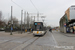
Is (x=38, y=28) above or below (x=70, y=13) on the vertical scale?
below

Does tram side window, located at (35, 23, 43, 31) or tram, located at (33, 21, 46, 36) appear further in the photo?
tram side window, located at (35, 23, 43, 31)

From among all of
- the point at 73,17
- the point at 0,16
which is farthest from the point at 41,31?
the point at 0,16

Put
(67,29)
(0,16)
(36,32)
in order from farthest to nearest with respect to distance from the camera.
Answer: (0,16)
(67,29)
(36,32)

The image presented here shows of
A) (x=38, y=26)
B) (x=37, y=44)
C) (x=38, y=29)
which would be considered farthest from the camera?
(x=38, y=26)

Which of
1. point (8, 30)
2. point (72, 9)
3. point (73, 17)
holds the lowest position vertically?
point (8, 30)

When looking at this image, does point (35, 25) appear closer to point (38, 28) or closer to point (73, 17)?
point (38, 28)

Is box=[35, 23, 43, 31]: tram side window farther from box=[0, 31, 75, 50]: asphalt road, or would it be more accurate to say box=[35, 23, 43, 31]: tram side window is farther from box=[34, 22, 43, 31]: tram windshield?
box=[0, 31, 75, 50]: asphalt road

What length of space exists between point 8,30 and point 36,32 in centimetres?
2275

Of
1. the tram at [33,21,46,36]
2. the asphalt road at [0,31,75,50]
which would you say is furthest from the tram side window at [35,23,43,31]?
the asphalt road at [0,31,75,50]

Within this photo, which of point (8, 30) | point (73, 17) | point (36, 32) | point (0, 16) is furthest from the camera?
point (0, 16)

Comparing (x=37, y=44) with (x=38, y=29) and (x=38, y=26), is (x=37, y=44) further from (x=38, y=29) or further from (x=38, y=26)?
(x=38, y=26)

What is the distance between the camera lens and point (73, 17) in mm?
31328

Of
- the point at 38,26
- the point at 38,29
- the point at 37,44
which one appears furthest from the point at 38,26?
the point at 37,44

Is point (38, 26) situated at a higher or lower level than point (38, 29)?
higher
